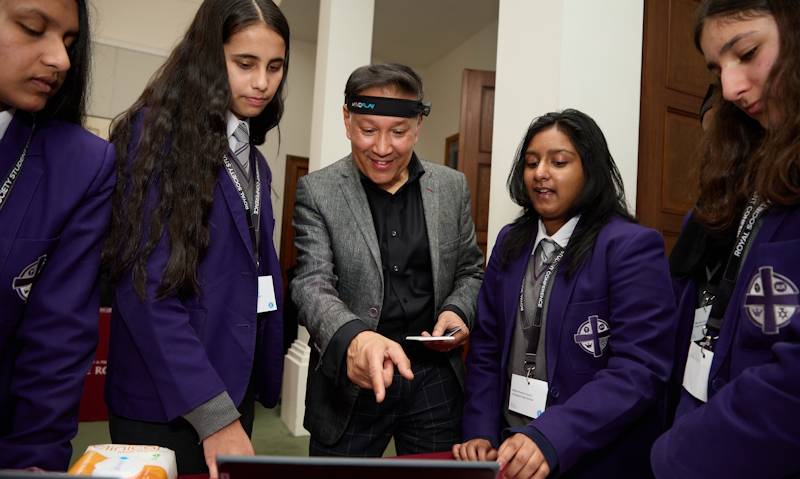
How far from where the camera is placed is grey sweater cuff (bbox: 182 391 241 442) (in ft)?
3.88

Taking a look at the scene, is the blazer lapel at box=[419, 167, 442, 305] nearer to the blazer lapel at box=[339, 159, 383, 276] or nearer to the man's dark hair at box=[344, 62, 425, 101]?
the blazer lapel at box=[339, 159, 383, 276]

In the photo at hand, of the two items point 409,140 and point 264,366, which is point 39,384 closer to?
point 264,366

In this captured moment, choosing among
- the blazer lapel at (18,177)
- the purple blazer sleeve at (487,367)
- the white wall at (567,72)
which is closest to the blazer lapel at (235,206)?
the blazer lapel at (18,177)

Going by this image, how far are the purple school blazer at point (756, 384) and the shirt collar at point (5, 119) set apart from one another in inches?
57.2

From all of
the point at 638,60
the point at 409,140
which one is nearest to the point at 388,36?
the point at 638,60

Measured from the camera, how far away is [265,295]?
1457 mm

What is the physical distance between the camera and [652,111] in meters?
2.60

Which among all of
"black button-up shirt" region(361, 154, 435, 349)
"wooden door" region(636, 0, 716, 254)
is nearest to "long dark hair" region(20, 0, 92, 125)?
"black button-up shirt" region(361, 154, 435, 349)

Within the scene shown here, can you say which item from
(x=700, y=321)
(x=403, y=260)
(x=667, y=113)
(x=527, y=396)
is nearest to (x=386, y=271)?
(x=403, y=260)

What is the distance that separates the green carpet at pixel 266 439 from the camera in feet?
12.1

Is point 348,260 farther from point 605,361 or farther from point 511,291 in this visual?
point 605,361

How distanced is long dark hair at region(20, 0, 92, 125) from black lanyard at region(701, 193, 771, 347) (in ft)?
4.84

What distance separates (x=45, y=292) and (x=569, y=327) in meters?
1.25

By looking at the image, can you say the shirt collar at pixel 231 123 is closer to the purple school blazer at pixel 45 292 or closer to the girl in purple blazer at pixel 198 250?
the girl in purple blazer at pixel 198 250
